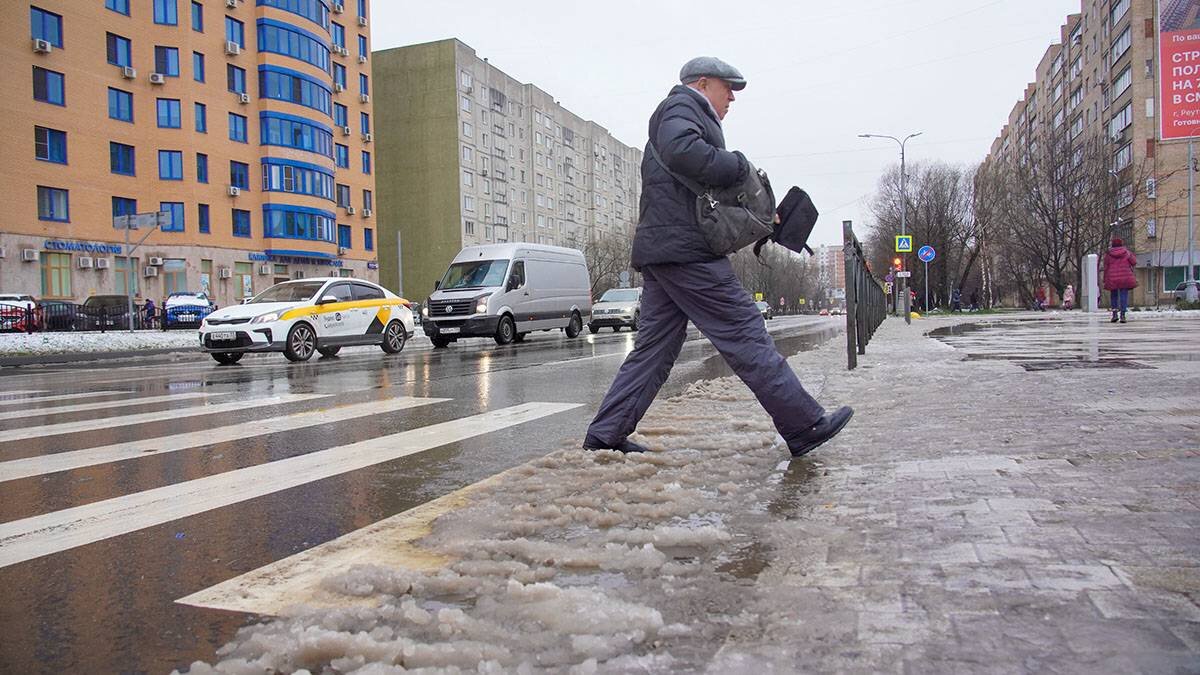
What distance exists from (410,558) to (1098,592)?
1883mm

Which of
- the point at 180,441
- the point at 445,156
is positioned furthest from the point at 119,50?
the point at 180,441

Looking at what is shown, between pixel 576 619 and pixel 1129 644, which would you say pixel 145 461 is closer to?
pixel 576 619

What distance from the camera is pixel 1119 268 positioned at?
1717 cm

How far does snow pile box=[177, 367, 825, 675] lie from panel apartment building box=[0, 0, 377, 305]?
108 feet

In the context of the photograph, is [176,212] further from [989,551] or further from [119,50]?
[989,551]

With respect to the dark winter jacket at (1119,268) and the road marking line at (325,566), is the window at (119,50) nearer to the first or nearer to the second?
the dark winter jacket at (1119,268)

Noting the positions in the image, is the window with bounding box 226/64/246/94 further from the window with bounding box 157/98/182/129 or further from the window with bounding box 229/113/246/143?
the window with bounding box 157/98/182/129

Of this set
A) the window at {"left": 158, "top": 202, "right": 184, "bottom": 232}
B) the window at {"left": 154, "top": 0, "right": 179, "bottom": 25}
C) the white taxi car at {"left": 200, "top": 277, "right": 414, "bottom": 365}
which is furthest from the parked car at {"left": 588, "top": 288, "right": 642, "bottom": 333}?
the window at {"left": 154, "top": 0, "right": 179, "bottom": 25}

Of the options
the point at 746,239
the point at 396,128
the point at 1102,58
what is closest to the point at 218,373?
the point at 746,239

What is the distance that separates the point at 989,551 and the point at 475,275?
1711 cm

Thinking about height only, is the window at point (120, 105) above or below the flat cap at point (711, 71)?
above

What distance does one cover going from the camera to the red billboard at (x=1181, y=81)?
3703cm

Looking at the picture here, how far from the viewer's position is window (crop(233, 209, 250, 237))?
140 ft

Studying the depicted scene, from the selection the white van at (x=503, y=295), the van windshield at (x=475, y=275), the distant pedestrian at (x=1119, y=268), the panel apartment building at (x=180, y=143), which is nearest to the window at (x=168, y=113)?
the panel apartment building at (x=180, y=143)
